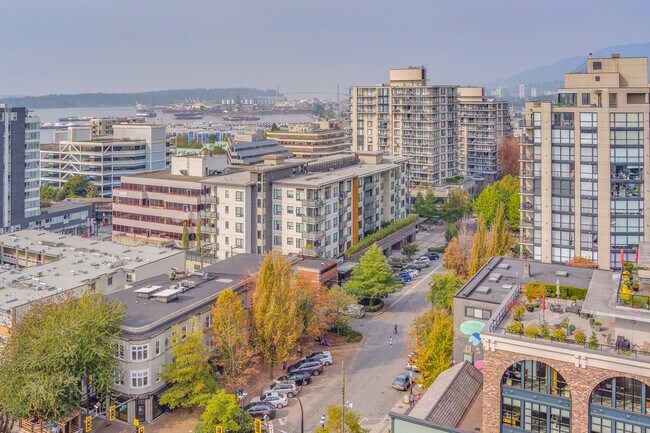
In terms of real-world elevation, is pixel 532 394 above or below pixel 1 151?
below

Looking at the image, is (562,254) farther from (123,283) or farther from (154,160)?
(154,160)

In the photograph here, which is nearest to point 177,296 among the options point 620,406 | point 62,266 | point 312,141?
point 62,266

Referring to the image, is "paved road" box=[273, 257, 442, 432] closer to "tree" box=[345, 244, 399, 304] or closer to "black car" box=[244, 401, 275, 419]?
"black car" box=[244, 401, 275, 419]

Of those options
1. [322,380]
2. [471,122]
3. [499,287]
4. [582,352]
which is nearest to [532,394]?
[582,352]

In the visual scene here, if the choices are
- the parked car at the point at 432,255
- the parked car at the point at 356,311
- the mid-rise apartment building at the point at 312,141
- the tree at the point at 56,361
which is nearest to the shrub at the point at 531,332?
the tree at the point at 56,361

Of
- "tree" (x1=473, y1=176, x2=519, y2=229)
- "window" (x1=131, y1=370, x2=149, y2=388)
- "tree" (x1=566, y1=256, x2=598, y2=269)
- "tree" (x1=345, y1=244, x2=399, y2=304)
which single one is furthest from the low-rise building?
"tree" (x1=473, y1=176, x2=519, y2=229)

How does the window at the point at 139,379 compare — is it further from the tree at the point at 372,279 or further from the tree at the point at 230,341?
the tree at the point at 372,279

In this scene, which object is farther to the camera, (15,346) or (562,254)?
(562,254)

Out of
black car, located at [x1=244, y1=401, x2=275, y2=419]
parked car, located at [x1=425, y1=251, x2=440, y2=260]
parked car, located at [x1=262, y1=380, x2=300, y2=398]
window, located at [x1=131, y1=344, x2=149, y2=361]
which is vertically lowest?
black car, located at [x1=244, y1=401, x2=275, y2=419]
